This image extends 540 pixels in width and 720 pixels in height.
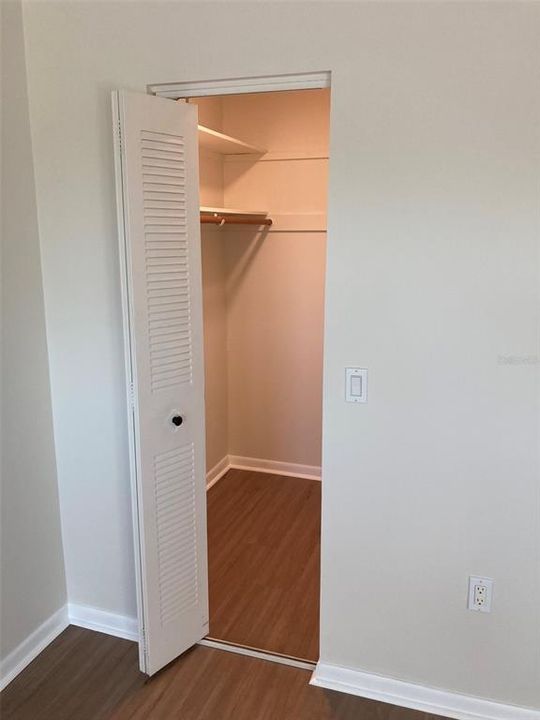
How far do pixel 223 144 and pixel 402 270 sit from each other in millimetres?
1892

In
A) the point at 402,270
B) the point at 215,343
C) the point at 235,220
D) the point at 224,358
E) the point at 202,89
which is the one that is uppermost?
the point at 202,89

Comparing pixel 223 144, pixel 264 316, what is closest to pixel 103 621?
pixel 264 316

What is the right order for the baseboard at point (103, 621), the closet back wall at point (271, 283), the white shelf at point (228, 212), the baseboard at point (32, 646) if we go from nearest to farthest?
the baseboard at point (32, 646) → the baseboard at point (103, 621) → the white shelf at point (228, 212) → the closet back wall at point (271, 283)

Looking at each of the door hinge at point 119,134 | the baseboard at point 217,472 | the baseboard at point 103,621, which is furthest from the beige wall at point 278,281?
the door hinge at point 119,134

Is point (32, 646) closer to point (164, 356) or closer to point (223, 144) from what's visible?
point (164, 356)

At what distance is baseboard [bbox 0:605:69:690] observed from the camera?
89.4 inches

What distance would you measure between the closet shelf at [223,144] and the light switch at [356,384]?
155cm

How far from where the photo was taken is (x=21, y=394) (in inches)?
89.4

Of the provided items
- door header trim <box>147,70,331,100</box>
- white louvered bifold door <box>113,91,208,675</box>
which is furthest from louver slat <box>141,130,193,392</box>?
door header trim <box>147,70,331,100</box>

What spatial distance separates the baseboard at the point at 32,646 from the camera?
7.45 feet

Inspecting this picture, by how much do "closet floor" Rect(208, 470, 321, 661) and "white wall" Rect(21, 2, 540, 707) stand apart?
413 millimetres

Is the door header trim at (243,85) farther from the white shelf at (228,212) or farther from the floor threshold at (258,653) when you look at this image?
the floor threshold at (258,653)

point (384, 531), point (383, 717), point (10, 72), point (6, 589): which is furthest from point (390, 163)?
point (6, 589)

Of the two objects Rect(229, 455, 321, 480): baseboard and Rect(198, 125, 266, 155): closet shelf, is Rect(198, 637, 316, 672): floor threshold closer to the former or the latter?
Rect(229, 455, 321, 480): baseboard
